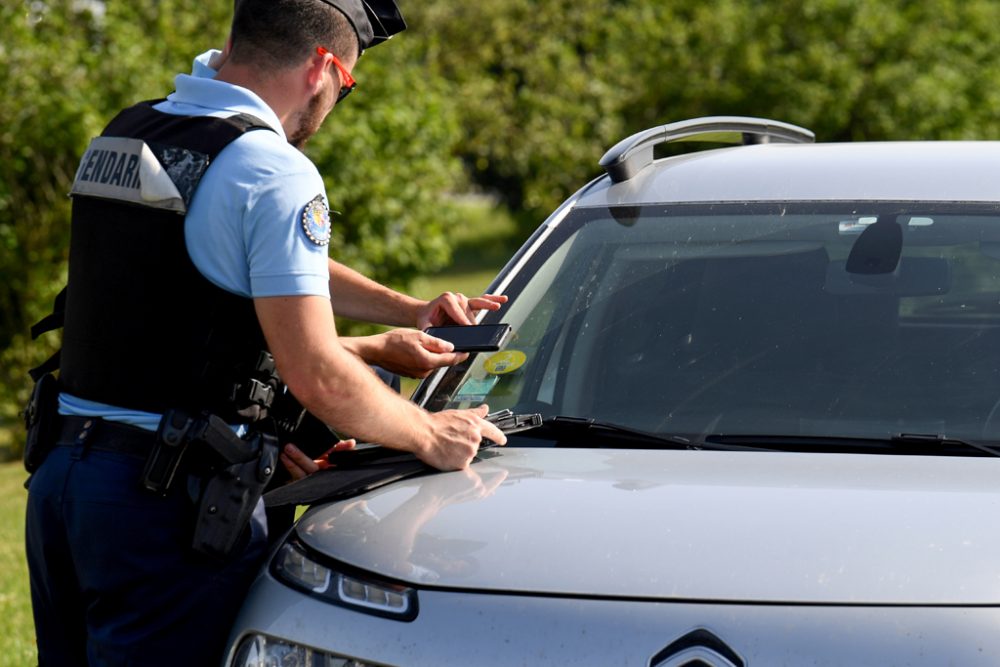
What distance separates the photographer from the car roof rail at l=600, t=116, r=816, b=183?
3.51 meters

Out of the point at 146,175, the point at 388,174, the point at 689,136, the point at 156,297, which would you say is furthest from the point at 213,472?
the point at 388,174

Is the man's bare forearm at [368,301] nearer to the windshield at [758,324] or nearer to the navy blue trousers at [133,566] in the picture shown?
the windshield at [758,324]

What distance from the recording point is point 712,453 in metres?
2.78

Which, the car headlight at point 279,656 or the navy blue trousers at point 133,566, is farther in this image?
the navy blue trousers at point 133,566

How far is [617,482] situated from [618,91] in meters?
18.1

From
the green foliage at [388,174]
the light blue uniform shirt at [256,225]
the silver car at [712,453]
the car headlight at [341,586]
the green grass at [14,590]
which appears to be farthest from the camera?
the green foliage at [388,174]

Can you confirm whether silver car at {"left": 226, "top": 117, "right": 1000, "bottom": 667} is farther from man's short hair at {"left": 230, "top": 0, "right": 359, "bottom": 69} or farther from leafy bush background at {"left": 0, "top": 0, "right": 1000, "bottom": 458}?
leafy bush background at {"left": 0, "top": 0, "right": 1000, "bottom": 458}

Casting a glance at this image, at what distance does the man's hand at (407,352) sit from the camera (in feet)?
10.2

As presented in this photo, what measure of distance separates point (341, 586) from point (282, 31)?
43.0 inches

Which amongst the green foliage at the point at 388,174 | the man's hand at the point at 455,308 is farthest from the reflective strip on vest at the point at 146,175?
the green foliage at the point at 388,174

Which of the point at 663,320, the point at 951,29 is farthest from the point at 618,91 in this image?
the point at 663,320

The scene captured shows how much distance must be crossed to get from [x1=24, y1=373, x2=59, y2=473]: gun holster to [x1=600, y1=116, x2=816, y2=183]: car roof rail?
143 cm

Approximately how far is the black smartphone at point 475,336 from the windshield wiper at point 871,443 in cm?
48

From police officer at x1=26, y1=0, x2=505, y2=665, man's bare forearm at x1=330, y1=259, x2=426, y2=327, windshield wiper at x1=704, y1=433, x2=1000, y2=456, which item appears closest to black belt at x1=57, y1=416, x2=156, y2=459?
police officer at x1=26, y1=0, x2=505, y2=665
